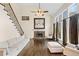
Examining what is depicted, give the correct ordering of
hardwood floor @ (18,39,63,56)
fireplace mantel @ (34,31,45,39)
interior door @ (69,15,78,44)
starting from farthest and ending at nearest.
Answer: fireplace mantel @ (34,31,45,39) < interior door @ (69,15,78,44) < hardwood floor @ (18,39,63,56)

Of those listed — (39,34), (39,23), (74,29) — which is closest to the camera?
(74,29)

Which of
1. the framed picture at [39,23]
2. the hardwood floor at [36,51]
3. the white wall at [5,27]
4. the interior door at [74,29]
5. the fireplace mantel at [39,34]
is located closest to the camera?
the hardwood floor at [36,51]

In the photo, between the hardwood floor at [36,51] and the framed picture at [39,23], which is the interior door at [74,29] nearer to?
the hardwood floor at [36,51]

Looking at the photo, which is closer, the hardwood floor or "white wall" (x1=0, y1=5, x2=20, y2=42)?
the hardwood floor

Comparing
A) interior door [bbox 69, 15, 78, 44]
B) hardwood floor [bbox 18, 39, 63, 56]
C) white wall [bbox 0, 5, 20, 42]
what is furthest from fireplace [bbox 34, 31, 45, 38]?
interior door [bbox 69, 15, 78, 44]

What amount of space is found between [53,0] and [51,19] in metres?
17.2

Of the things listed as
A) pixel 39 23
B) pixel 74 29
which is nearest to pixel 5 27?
pixel 74 29

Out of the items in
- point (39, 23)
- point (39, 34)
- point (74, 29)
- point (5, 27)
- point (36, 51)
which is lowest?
point (36, 51)

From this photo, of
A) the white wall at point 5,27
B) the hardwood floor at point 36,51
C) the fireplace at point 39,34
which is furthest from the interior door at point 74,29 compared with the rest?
the fireplace at point 39,34

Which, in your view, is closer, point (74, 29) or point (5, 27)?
point (74, 29)

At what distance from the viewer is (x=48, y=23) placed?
18.6 m

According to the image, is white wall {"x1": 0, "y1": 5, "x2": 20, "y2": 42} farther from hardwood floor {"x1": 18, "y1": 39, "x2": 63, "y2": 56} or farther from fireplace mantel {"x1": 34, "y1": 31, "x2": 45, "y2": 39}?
fireplace mantel {"x1": 34, "y1": 31, "x2": 45, "y2": 39}

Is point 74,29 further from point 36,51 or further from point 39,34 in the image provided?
point 39,34

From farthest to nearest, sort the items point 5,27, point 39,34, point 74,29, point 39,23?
point 39,34 → point 39,23 → point 5,27 → point 74,29
